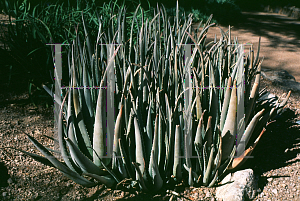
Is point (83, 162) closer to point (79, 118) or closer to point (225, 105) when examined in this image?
point (79, 118)

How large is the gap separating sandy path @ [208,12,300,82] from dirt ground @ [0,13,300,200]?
1642mm

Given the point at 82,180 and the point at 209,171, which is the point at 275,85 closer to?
the point at 209,171

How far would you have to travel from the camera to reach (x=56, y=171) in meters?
1.37

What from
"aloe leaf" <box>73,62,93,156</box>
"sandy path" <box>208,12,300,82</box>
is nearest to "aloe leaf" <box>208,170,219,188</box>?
"aloe leaf" <box>73,62,93,156</box>

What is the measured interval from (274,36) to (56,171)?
5.16m

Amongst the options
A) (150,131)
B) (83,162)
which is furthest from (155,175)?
(83,162)

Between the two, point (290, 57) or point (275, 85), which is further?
point (290, 57)

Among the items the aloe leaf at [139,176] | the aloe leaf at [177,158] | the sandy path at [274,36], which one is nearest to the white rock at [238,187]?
the aloe leaf at [177,158]

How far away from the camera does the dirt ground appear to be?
4.00 ft

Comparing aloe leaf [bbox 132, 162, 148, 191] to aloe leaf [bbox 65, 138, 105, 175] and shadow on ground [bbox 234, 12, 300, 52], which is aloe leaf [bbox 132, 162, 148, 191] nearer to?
aloe leaf [bbox 65, 138, 105, 175]

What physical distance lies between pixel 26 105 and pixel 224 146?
1533 mm

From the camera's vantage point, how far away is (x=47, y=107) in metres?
2.00

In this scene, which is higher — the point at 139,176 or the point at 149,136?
the point at 149,136

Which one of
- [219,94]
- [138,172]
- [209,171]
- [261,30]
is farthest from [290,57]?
[138,172]
